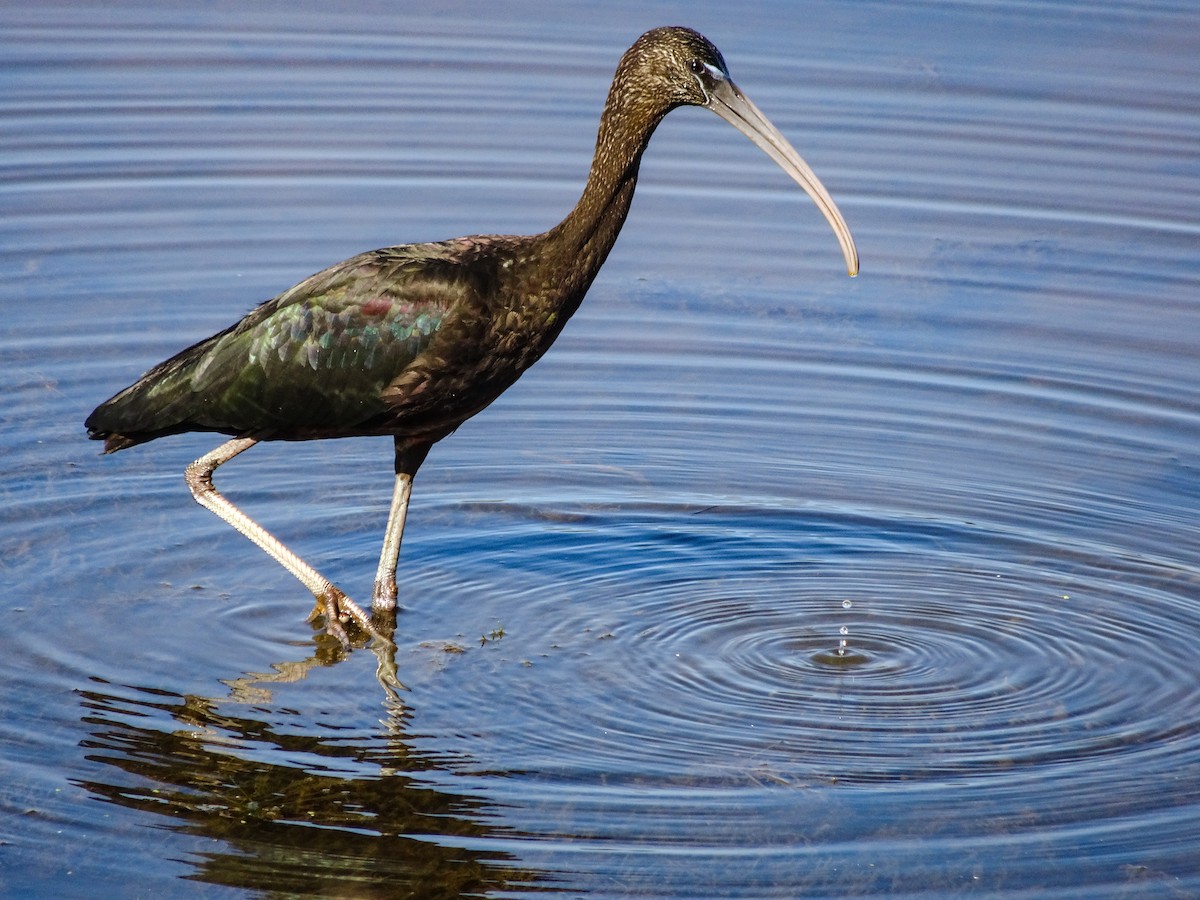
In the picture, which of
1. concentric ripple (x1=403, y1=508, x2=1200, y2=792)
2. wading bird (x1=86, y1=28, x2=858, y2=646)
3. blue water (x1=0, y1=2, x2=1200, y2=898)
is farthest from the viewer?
wading bird (x1=86, y1=28, x2=858, y2=646)

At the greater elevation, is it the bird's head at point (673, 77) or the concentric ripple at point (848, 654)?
the bird's head at point (673, 77)

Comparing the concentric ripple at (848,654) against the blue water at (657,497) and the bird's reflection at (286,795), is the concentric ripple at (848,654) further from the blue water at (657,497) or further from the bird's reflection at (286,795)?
the bird's reflection at (286,795)

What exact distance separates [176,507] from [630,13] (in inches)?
374

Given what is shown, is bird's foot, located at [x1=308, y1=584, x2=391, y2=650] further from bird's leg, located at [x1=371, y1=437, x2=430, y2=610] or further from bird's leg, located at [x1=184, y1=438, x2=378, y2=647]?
bird's leg, located at [x1=371, y1=437, x2=430, y2=610]

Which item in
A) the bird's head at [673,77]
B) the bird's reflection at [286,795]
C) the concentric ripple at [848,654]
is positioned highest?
the bird's head at [673,77]

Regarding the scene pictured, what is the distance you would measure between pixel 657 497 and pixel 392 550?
1815 millimetres

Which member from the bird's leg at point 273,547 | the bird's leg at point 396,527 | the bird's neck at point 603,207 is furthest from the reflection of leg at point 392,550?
the bird's neck at point 603,207

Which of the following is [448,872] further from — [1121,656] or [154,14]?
[154,14]

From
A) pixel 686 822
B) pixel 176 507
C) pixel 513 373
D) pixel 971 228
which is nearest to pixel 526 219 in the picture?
pixel 971 228

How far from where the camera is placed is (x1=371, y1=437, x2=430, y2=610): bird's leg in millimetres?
8070

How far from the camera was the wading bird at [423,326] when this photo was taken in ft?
24.4

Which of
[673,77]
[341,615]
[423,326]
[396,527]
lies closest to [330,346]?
[423,326]

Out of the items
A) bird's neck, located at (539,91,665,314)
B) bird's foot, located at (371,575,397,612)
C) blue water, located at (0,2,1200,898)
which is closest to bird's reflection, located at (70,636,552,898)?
blue water, located at (0,2,1200,898)

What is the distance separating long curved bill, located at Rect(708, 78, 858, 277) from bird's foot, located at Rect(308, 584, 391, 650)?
2.43 metres
